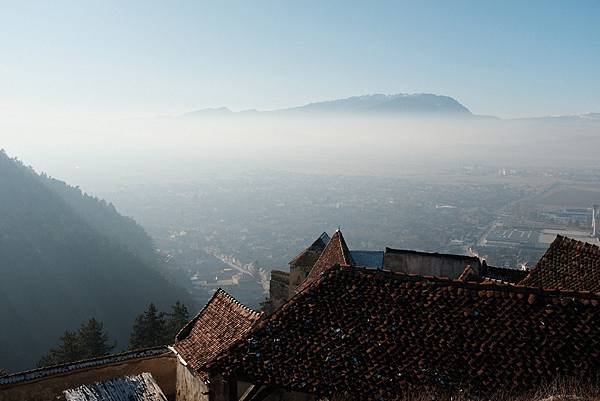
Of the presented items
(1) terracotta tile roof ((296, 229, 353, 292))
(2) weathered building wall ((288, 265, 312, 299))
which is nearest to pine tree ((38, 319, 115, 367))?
(2) weathered building wall ((288, 265, 312, 299))

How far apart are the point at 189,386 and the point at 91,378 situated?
10.8 ft

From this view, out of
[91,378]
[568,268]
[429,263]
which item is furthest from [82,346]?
[568,268]

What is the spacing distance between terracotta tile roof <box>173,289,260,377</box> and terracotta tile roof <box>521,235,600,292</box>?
23.6 ft

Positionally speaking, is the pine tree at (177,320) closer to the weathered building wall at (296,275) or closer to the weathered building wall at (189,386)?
the weathered building wall at (296,275)

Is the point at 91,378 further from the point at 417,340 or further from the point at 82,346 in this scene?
the point at 82,346

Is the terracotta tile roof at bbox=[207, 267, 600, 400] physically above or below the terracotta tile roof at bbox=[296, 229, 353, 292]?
above

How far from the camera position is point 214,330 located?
13.6m

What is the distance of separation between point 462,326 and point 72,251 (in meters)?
87.4

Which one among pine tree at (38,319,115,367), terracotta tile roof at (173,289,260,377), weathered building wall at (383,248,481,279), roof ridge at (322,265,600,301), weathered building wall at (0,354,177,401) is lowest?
pine tree at (38,319,115,367)

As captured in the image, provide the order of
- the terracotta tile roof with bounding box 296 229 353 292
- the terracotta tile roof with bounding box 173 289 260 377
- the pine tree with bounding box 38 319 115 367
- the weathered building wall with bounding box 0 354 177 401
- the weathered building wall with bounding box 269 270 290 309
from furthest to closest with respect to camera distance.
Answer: the pine tree with bounding box 38 319 115 367 → the weathered building wall with bounding box 269 270 290 309 → the terracotta tile roof with bounding box 296 229 353 292 → the weathered building wall with bounding box 0 354 177 401 → the terracotta tile roof with bounding box 173 289 260 377

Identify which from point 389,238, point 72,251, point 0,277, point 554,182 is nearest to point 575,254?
point 0,277

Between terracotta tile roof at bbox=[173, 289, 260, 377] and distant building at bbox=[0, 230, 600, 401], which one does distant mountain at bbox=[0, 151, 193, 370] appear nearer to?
terracotta tile roof at bbox=[173, 289, 260, 377]

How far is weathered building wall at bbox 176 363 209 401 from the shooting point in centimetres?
1211

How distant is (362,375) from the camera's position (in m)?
7.19
